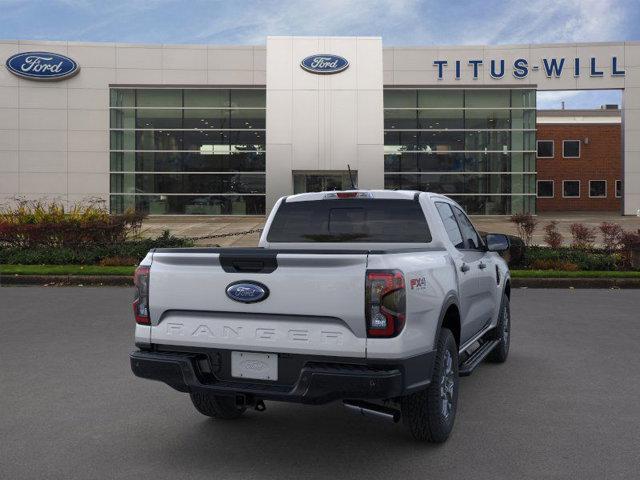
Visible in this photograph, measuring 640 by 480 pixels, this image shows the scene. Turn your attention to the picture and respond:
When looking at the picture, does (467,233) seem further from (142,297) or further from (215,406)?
(142,297)

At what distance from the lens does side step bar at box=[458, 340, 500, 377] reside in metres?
5.14

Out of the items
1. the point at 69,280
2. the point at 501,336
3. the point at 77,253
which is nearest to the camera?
the point at 501,336

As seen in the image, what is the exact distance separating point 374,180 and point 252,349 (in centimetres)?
3293

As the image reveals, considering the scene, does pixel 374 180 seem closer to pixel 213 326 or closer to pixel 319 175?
pixel 319 175

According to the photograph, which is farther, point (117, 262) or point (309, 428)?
point (117, 262)

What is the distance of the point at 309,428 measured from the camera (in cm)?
497

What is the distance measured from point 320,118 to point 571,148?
25.0 m

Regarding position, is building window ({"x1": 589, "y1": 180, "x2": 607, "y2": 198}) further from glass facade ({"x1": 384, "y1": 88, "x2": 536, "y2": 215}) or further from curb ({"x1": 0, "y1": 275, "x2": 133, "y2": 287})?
curb ({"x1": 0, "y1": 275, "x2": 133, "y2": 287})

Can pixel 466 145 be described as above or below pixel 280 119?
below

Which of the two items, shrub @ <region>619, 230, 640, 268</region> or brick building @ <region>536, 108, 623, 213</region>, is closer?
shrub @ <region>619, 230, 640, 268</region>

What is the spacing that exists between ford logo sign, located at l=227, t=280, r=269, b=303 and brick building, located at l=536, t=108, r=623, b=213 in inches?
1997

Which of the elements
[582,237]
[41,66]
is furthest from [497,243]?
[41,66]

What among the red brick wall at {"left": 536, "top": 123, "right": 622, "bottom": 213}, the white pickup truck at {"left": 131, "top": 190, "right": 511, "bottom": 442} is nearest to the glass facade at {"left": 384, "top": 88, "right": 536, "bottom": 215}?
the red brick wall at {"left": 536, "top": 123, "right": 622, "bottom": 213}

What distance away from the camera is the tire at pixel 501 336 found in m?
6.94
